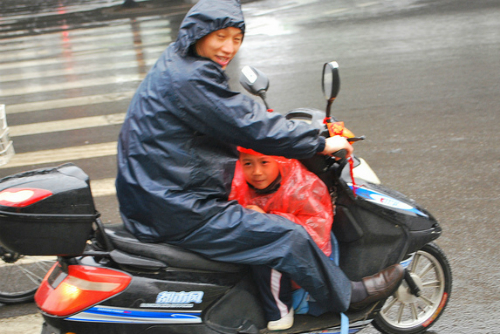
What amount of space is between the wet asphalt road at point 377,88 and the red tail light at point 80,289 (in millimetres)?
1394

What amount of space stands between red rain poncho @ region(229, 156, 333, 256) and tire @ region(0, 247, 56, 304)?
1.69 meters

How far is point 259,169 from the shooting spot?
2.73 m

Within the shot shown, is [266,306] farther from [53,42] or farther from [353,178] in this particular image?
[53,42]

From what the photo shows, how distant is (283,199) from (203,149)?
1.86ft

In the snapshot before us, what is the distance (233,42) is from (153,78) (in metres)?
0.37

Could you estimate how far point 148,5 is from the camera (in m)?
17.8

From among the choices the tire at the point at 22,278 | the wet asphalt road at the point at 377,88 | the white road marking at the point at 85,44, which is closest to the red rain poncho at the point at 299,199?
the wet asphalt road at the point at 377,88

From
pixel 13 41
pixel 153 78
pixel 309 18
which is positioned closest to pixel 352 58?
pixel 309 18

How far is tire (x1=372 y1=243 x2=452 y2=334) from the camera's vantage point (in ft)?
10.2

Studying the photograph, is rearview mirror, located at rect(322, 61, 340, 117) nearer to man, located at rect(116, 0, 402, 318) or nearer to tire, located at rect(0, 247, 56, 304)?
man, located at rect(116, 0, 402, 318)

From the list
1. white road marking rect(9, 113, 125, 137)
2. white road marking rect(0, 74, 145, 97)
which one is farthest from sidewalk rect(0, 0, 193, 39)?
white road marking rect(9, 113, 125, 137)

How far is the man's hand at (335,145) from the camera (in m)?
2.56

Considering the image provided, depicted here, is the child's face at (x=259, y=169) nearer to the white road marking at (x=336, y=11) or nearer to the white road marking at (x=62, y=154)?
the white road marking at (x=62, y=154)

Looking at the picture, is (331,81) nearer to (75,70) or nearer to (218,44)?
(218,44)
